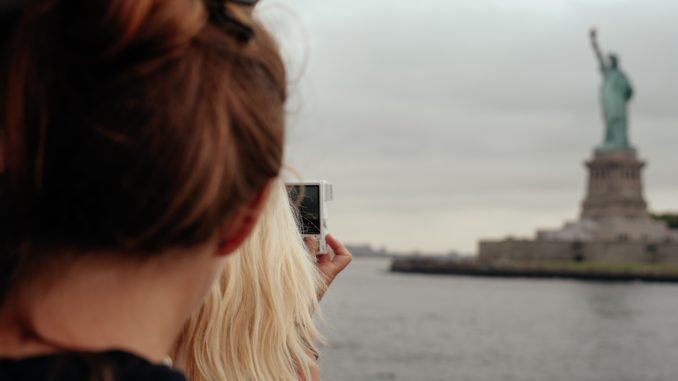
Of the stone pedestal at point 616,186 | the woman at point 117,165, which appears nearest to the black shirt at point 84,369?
the woman at point 117,165

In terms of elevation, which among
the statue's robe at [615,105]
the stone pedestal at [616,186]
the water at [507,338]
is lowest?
the water at [507,338]

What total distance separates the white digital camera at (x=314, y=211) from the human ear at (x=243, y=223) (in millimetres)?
758

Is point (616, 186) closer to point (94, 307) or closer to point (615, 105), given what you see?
point (615, 105)

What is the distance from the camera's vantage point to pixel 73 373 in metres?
0.85

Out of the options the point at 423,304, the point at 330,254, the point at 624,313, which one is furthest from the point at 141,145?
the point at 423,304

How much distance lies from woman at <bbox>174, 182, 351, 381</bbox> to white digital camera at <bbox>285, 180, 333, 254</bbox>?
5.8 inches

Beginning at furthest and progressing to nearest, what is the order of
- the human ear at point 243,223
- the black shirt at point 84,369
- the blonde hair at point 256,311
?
the blonde hair at point 256,311, the human ear at point 243,223, the black shirt at point 84,369

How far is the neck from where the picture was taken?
908 millimetres

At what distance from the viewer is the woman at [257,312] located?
157cm

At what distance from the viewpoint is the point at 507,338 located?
103 ft

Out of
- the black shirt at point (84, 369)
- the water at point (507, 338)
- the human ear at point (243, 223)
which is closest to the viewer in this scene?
the black shirt at point (84, 369)

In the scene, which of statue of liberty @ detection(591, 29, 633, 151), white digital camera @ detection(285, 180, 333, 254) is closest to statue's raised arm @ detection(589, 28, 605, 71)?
statue of liberty @ detection(591, 29, 633, 151)

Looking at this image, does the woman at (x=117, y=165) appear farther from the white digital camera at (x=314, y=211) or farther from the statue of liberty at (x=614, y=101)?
the statue of liberty at (x=614, y=101)

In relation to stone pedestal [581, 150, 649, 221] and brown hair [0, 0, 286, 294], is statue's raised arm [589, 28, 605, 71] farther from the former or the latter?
brown hair [0, 0, 286, 294]
